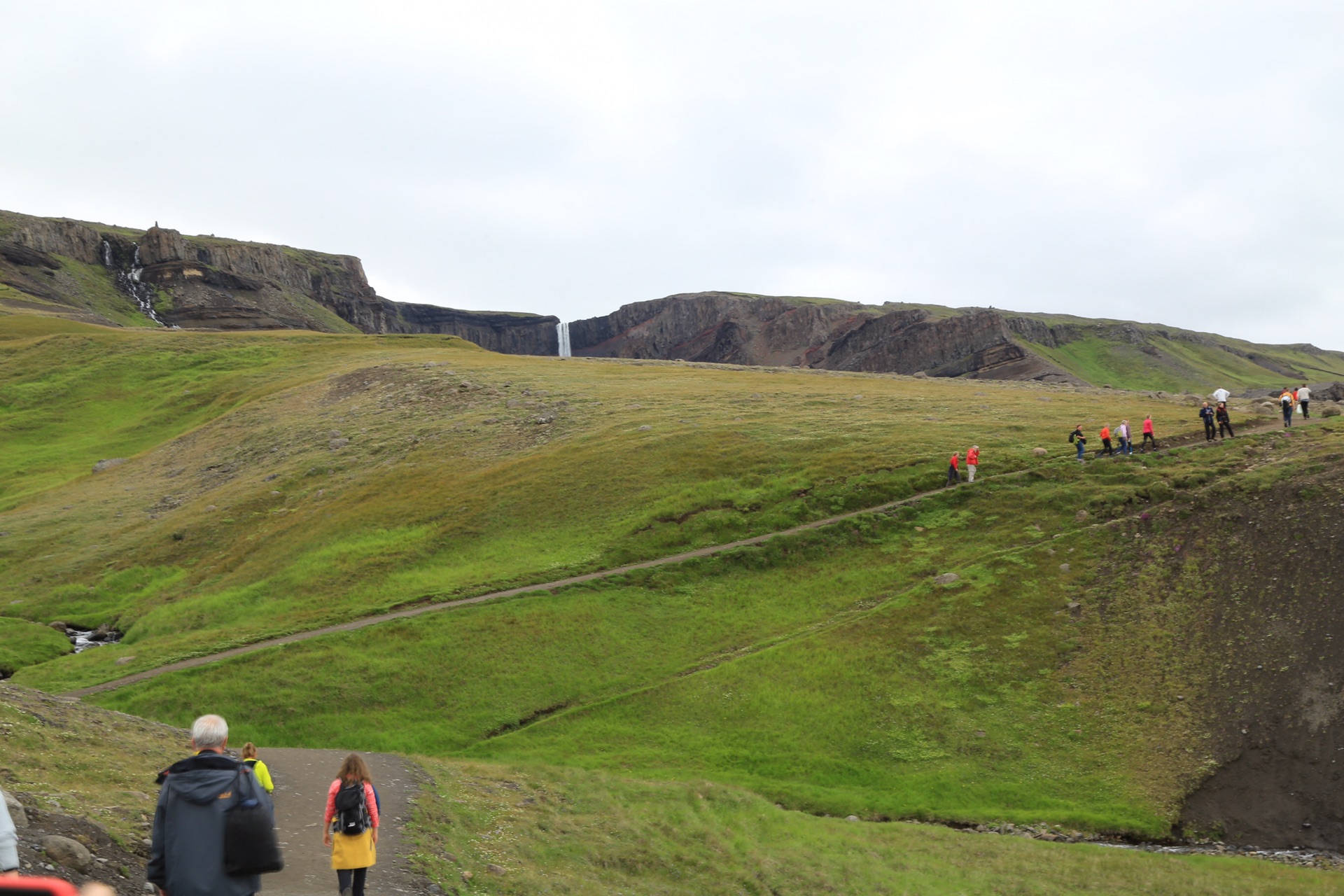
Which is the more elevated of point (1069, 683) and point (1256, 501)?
point (1256, 501)

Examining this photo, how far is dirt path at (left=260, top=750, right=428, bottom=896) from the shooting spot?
17.2 metres

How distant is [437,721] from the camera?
37.5 m

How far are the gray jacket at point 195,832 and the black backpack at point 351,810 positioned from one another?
5995 mm

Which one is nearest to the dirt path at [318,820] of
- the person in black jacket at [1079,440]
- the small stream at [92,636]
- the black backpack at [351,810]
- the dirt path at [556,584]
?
the black backpack at [351,810]

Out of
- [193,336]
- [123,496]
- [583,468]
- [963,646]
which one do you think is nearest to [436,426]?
[583,468]

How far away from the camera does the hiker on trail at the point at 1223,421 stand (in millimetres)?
55625

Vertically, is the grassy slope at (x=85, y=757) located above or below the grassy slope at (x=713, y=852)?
above

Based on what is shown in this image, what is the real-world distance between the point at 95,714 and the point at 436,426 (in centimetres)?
5081

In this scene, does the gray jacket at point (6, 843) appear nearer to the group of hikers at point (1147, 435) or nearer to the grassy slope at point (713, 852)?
the grassy slope at point (713, 852)

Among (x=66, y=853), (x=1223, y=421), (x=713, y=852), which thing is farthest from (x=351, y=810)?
(x=1223, y=421)

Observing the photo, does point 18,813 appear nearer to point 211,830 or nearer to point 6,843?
point 6,843

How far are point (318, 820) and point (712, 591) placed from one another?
2913 centimetres

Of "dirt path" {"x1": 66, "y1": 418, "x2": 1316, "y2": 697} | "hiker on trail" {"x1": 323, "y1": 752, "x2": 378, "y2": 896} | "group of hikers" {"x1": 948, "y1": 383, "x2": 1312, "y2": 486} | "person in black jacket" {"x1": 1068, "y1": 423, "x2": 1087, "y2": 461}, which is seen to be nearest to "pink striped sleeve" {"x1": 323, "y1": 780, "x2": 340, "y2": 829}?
"hiker on trail" {"x1": 323, "y1": 752, "x2": 378, "y2": 896}

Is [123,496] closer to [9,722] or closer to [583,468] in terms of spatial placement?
[583,468]
